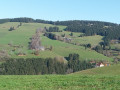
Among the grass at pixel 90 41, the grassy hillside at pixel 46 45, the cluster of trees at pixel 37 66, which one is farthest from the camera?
the grass at pixel 90 41

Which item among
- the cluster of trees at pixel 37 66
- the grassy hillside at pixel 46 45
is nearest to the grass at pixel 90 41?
the grassy hillside at pixel 46 45

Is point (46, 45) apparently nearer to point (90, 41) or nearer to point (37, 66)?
point (90, 41)

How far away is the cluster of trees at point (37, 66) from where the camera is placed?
73.8 m

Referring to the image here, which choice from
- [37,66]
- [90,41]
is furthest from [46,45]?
[37,66]

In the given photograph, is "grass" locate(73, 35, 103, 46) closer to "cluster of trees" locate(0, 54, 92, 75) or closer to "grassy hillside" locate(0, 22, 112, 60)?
"grassy hillside" locate(0, 22, 112, 60)

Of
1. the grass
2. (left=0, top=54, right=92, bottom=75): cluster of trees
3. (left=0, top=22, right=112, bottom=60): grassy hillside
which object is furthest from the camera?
the grass

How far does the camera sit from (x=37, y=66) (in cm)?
8081

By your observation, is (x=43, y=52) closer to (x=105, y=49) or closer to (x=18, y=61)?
(x=18, y=61)

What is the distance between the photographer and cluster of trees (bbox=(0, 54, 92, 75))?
73.8 m

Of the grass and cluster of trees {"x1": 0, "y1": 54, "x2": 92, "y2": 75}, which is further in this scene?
the grass

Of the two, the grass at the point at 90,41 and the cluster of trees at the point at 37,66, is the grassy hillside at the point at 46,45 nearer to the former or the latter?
the grass at the point at 90,41

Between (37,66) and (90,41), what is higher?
(90,41)

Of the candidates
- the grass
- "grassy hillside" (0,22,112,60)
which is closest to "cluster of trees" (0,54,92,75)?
"grassy hillside" (0,22,112,60)

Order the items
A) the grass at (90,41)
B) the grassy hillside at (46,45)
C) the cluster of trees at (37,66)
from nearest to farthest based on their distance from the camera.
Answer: the cluster of trees at (37,66), the grassy hillside at (46,45), the grass at (90,41)
